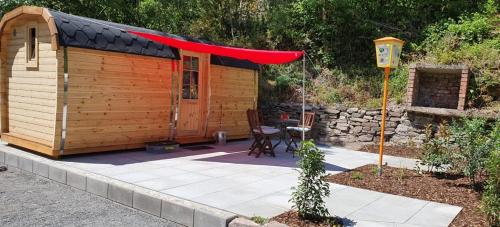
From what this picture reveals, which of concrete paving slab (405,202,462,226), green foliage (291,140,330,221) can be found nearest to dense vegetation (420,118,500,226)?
concrete paving slab (405,202,462,226)

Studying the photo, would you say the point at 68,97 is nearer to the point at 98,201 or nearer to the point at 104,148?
the point at 104,148

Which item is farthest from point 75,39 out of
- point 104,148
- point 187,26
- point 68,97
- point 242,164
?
point 187,26

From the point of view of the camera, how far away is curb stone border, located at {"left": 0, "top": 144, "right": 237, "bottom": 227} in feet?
13.5

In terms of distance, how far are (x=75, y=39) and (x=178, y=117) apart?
2.79m

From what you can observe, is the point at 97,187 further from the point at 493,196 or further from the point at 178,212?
the point at 493,196

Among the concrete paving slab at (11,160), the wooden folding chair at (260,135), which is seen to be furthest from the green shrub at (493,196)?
the concrete paving slab at (11,160)

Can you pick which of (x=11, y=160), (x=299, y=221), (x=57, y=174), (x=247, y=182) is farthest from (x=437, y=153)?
(x=11, y=160)

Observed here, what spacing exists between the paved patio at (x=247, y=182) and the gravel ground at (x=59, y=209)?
17.6 inches

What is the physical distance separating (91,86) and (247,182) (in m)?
3.46

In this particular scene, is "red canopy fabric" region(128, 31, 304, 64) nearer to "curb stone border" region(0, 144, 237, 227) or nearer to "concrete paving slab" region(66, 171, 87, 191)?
"curb stone border" region(0, 144, 237, 227)

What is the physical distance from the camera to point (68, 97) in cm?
666

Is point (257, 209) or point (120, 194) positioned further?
point (120, 194)

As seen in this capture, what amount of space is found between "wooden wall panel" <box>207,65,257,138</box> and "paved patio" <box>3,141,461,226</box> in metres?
1.36

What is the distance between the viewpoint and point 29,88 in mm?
7289
